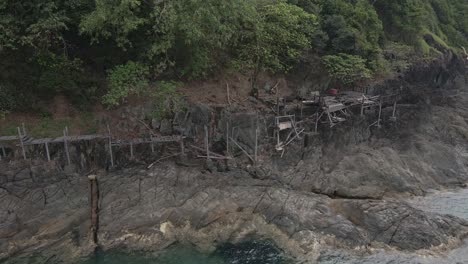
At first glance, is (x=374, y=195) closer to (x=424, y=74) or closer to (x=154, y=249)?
(x=154, y=249)

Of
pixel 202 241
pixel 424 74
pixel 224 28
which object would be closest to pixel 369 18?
pixel 424 74

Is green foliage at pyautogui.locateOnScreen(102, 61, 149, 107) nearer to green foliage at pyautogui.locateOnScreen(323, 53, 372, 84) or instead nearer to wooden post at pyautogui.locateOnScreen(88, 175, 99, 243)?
wooden post at pyautogui.locateOnScreen(88, 175, 99, 243)

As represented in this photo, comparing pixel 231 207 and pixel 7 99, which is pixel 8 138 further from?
pixel 231 207

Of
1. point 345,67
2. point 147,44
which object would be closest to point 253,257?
point 147,44

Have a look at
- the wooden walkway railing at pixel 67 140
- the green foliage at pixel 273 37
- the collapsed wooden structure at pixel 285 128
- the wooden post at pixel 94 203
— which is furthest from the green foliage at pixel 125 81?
the green foliage at pixel 273 37

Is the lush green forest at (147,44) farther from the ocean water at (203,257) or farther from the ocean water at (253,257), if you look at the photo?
the ocean water at (253,257)

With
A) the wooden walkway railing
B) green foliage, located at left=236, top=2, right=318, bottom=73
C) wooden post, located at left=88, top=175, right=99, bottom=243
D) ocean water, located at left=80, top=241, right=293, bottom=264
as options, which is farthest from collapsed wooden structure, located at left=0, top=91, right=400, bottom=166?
ocean water, located at left=80, top=241, right=293, bottom=264

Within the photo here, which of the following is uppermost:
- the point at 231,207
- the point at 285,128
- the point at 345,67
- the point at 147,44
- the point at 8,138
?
the point at 147,44
